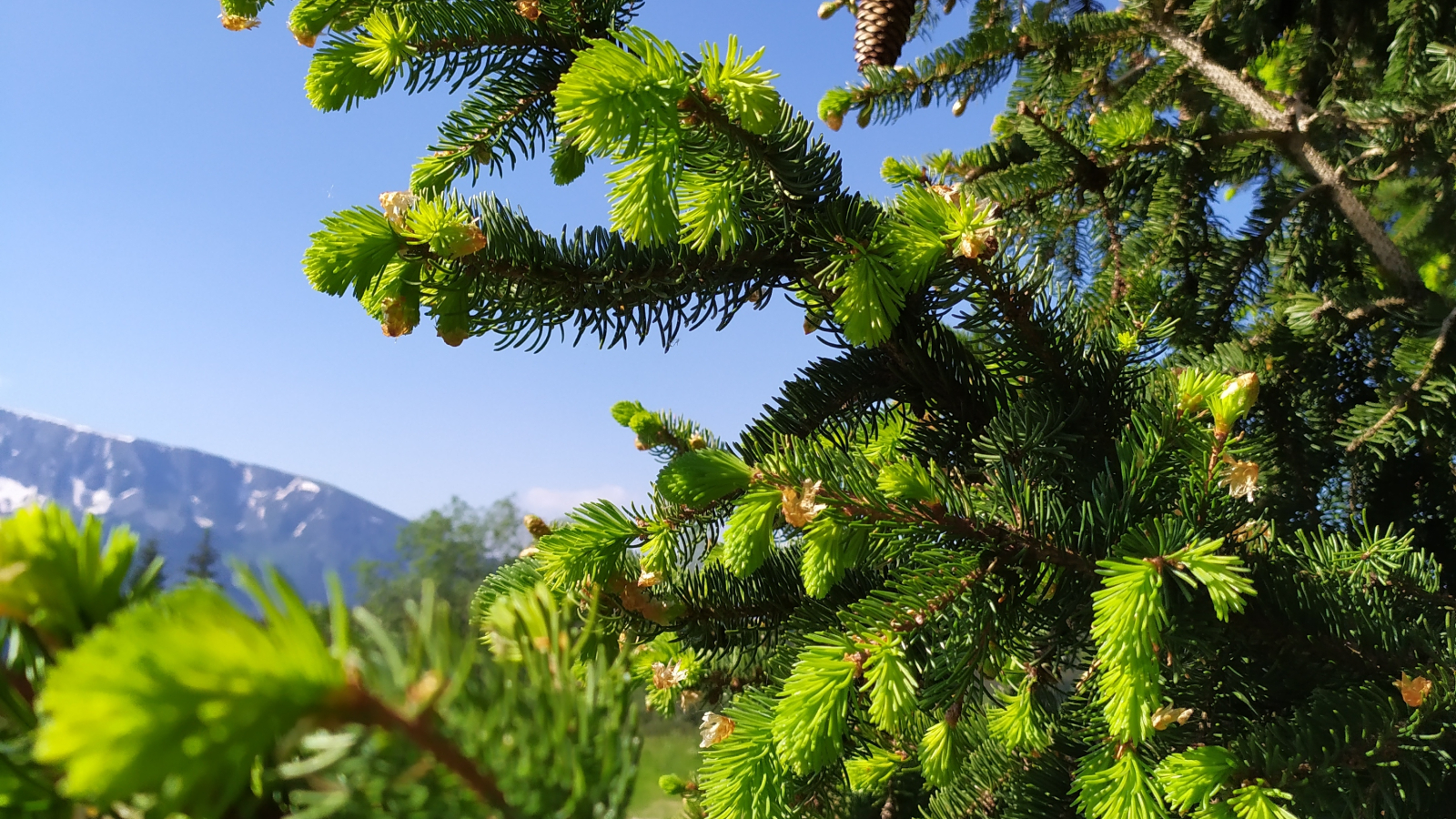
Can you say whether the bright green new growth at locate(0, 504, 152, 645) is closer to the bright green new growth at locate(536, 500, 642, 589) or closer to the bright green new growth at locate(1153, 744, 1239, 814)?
the bright green new growth at locate(536, 500, 642, 589)

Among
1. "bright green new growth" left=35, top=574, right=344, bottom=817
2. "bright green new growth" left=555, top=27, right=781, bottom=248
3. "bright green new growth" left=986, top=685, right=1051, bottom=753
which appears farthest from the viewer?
"bright green new growth" left=986, top=685, right=1051, bottom=753

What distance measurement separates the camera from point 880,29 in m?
1.27

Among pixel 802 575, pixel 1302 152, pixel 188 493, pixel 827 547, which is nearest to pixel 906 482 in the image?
pixel 827 547

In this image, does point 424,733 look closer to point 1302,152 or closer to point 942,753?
point 942,753

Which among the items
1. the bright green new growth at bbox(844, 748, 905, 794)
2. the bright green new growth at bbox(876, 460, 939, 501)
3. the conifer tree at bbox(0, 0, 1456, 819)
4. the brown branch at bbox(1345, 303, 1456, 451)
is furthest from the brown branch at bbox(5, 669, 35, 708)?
the brown branch at bbox(1345, 303, 1456, 451)

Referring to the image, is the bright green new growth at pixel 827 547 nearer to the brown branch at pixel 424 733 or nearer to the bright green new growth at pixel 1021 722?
the bright green new growth at pixel 1021 722

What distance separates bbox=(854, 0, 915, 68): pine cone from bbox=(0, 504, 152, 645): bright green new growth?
128 cm

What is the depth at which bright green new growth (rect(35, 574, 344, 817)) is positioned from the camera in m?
0.16

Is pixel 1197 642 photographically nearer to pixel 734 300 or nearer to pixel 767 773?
pixel 767 773

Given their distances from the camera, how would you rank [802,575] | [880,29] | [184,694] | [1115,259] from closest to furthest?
1. [184,694]
2. [802,575]
3. [880,29]
4. [1115,259]

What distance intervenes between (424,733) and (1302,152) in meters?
1.59

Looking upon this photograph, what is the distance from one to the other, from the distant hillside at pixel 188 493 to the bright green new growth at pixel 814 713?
8714 cm

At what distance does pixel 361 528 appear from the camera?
91438mm

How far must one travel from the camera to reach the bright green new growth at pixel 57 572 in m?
0.22
